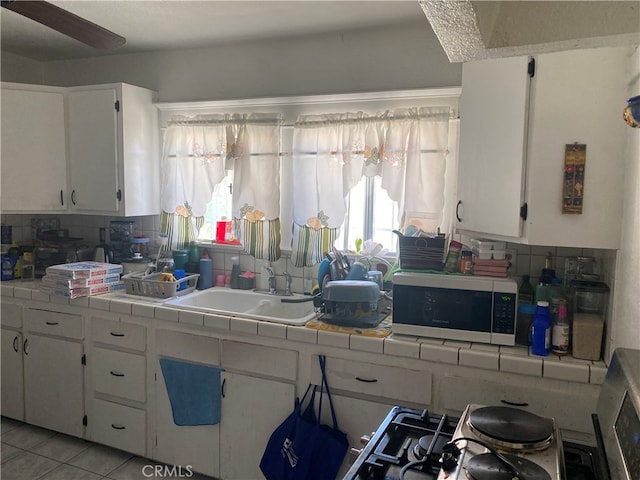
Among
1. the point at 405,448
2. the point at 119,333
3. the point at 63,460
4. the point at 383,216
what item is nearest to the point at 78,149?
the point at 119,333

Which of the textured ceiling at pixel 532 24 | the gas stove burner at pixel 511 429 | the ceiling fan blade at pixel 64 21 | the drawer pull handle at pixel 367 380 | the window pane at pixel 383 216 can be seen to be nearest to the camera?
the textured ceiling at pixel 532 24

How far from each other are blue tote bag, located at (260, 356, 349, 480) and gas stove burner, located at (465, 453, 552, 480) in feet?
3.87

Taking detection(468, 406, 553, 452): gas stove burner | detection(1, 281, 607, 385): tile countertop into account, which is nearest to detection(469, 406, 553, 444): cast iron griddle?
detection(468, 406, 553, 452): gas stove burner

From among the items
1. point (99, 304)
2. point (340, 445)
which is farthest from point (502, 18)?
point (99, 304)

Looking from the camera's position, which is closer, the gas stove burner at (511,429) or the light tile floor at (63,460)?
the gas stove burner at (511,429)

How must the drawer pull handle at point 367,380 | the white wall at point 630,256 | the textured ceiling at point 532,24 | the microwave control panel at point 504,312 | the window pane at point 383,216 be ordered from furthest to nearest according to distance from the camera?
the window pane at point 383,216 → the drawer pull handle at point 367,380 → the microwave control panel at point 504,312 → the white wall at point 630,256 → the textured ceiling at point 532,24

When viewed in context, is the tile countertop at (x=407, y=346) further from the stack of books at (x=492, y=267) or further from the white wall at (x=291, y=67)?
the white wall at (x=291, y=67)

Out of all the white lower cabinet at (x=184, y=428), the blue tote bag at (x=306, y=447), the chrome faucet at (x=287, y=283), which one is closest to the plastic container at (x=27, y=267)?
the white lower cabinet at (x=184, y=428)

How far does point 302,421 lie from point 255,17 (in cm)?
202

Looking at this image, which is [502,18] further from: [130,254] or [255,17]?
[130,254]

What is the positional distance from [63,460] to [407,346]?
2.08 m

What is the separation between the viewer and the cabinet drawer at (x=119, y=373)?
257 centimetres

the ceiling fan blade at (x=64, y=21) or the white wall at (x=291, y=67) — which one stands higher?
the white wall at (x=291, y=67)

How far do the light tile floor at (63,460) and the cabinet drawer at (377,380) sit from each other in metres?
0.98
